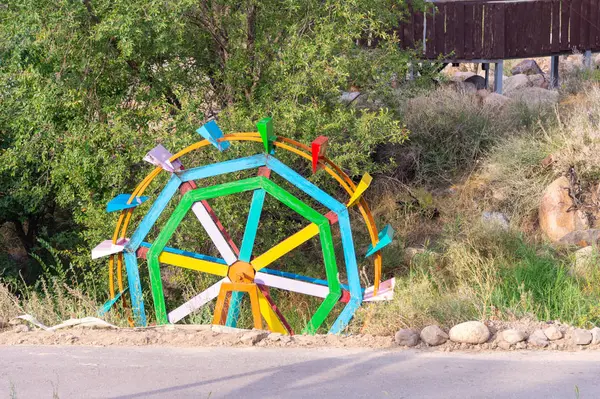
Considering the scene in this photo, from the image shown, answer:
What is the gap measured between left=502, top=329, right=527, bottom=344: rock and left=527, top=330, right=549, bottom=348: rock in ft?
0.16

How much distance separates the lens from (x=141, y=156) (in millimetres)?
10258

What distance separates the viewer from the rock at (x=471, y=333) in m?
6.30

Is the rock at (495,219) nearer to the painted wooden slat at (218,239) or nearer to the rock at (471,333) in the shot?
the painted wooden slat at (218,239)

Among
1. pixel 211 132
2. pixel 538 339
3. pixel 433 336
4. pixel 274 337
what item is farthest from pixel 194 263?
pixel 538 339

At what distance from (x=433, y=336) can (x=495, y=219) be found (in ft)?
19.0

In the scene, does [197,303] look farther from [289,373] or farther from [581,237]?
[581,237]

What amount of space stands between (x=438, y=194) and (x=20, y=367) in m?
8.92

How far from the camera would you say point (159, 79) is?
36.6ft

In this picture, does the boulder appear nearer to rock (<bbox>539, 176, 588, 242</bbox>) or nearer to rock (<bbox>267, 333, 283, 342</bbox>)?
rock (<bbox>539, 176, 588, 242</bbox>)

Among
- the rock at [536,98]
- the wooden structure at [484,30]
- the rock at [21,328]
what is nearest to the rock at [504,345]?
the rock at [21,328]

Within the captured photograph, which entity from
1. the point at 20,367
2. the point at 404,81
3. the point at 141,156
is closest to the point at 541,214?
the point at 404,81

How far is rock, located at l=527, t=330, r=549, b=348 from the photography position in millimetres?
6281

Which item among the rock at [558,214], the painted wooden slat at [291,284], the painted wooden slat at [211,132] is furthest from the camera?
the rock at [558,214]

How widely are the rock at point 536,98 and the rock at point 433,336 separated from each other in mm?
9492
